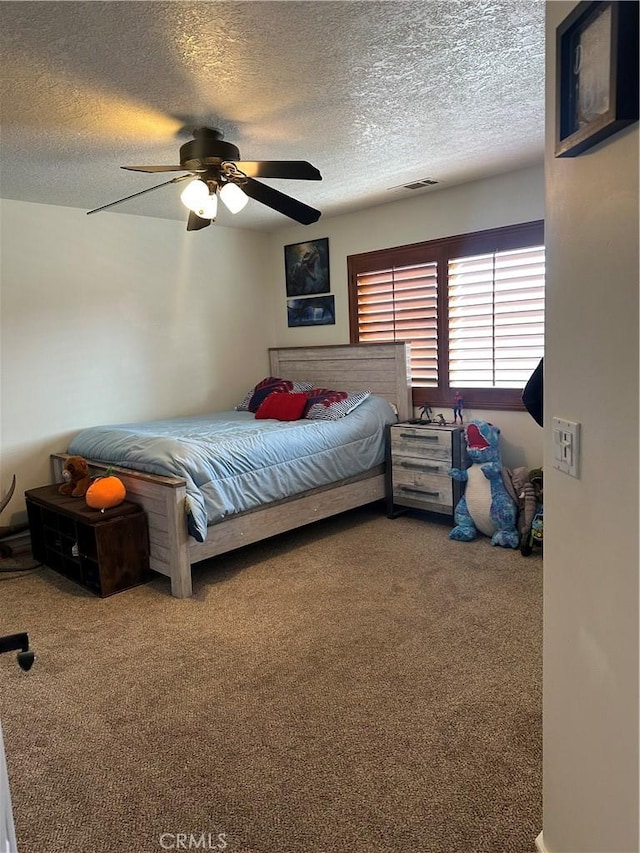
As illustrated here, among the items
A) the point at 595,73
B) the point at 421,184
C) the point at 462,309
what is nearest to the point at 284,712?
the point at 595,73

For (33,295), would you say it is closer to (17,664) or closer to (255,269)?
(255,269)

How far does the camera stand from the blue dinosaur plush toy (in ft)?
12.6

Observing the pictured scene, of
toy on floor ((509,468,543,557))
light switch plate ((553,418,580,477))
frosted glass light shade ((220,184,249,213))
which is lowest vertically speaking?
toy on floor ((509,468,543,557))

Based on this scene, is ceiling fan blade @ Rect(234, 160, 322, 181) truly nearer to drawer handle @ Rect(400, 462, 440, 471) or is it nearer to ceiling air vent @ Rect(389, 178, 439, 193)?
ceiling air vent @ Rect(389, 178, 439, 193)

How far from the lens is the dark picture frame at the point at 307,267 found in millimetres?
5312

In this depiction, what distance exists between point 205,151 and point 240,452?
5.31 feet

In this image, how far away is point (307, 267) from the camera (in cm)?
542

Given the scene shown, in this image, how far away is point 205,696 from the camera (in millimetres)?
2332

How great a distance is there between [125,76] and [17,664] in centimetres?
245

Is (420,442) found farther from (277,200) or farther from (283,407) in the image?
(277,200)

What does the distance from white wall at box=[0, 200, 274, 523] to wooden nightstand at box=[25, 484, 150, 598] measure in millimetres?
766

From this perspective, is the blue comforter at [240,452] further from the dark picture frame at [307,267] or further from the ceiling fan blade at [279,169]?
the ceiling fan blade at [279,169]

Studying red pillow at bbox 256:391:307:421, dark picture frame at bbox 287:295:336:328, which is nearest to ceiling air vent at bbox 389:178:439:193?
dark picture frame at bbox 287:295:336:328

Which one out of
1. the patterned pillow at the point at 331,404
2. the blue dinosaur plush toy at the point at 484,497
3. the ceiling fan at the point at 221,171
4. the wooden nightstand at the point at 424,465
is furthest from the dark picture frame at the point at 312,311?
the ceiling fan at the point at 221,171
